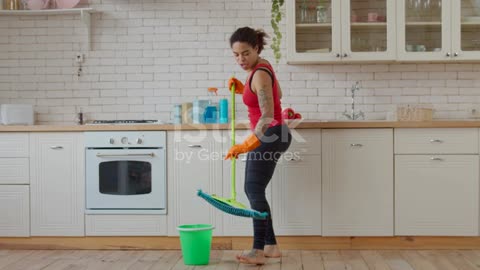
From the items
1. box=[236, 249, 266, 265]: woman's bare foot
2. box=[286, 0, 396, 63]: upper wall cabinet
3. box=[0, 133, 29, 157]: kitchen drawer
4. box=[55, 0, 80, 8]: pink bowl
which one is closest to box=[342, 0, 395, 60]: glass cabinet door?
box=[286, 0, 396, 63]: upper wall cabinet

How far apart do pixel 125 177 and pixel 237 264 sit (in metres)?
1.01

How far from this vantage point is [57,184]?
433 cm

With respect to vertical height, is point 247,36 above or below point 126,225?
above

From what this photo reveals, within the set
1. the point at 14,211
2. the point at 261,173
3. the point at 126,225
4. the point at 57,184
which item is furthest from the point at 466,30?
the point at 14,211

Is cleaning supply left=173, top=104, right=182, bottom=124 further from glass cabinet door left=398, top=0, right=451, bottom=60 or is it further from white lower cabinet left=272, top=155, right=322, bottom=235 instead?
glass cabinet door left=398, top=0, right=451, bottom=60

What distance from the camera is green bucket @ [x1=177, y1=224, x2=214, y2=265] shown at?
3.79m

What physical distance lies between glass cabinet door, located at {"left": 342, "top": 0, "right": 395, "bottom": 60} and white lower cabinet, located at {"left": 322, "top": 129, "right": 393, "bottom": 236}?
669 millimetres

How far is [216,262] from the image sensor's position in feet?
12.8

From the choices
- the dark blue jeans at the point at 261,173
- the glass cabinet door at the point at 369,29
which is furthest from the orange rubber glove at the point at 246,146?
the glass cabinet door at the point at 369,29

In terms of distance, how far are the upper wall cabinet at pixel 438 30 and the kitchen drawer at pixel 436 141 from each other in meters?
0.65

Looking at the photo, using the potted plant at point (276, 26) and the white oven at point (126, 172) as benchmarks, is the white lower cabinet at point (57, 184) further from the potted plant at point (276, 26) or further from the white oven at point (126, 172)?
the potted plant at point (276, 26)

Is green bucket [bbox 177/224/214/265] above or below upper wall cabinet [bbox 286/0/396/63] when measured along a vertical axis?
below

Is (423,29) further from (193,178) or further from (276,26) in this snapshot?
(193,178)

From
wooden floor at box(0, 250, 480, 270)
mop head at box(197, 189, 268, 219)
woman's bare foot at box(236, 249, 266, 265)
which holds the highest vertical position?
mop head at box(197, 189, 268, 219)
